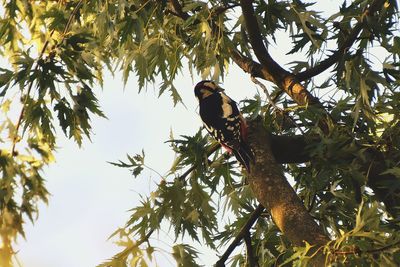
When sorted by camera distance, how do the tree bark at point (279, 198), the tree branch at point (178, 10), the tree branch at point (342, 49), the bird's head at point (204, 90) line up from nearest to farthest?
the tree bark at point (279, 198) → the tree branch at point (342, 49) → the tree branch at point (178, 10) → the bird's head at point (204, 90)

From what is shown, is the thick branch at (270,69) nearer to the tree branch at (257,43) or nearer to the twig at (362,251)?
the tree branch at (257,43)

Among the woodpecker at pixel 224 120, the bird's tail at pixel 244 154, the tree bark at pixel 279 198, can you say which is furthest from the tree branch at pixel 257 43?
the bird's tail at pixel 244 154

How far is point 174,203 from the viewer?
13.9 ft

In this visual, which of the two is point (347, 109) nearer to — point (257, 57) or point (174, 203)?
point (257, 57)

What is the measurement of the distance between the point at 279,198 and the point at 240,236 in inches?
35.8

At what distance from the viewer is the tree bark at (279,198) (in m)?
3.23

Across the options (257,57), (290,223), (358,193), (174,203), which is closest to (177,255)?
(174,203)

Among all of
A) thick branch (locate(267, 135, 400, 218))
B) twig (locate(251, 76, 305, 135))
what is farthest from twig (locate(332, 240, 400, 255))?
twig (locate(251, 76, 305, 135))

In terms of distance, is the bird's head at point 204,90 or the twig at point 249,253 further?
the bird's head at point 204,90

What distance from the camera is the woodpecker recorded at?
414 centimetres

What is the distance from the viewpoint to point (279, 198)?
11.5 ft

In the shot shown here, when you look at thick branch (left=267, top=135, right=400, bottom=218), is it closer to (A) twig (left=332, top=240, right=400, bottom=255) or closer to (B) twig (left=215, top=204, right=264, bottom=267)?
(B) twig (left=215, top=204, right=264, bottom=267)

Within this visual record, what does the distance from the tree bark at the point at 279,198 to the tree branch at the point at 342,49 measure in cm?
59

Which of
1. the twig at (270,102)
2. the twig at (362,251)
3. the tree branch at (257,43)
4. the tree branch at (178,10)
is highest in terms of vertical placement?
the tree branch at (178,10)
